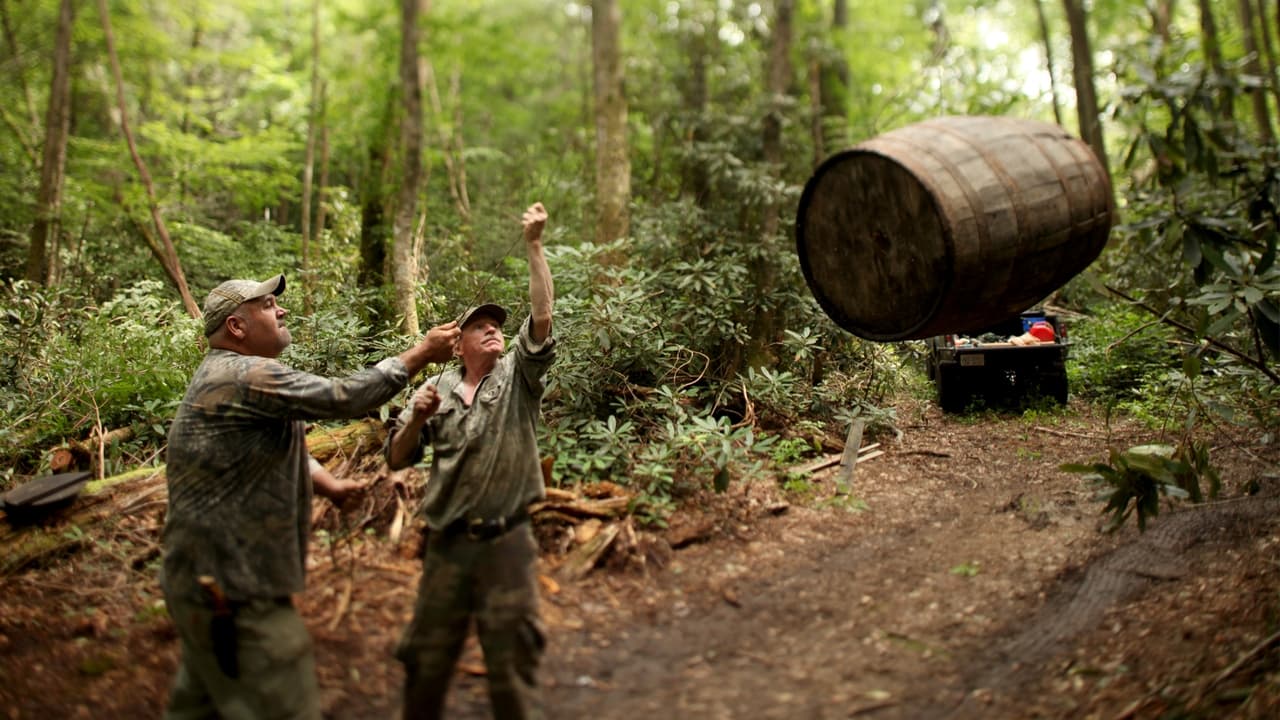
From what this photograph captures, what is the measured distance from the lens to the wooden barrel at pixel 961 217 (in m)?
3.72

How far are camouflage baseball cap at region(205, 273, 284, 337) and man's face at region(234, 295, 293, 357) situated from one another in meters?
0.03

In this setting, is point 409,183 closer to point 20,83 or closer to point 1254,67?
point 20,83

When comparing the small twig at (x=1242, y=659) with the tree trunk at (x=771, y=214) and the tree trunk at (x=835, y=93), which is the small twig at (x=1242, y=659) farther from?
the tree trunk at (x=835, y=93)

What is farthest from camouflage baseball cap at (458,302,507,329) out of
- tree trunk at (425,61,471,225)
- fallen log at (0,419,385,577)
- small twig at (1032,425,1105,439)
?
tree trunk at (425,61,471,225)

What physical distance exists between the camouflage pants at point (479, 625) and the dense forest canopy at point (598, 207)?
2.22 meters

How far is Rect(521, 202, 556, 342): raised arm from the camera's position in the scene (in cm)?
344

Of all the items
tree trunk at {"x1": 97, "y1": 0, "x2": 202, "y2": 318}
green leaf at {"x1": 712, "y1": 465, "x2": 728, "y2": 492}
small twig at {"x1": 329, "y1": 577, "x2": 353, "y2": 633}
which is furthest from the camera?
tree trunk at {"x1": 97, "y1": 0, "x2": 202, "y2": 318}

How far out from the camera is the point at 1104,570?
446 cm

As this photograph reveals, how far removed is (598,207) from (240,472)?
7.07m

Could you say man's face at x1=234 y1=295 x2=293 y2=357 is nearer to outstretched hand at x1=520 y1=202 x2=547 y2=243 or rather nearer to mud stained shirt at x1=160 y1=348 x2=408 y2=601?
mud stained shirt at x1=160 y1=348 x2=408 y2=601

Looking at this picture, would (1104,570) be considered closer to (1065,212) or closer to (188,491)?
(1065,212)

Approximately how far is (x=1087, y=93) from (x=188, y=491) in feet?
46.1

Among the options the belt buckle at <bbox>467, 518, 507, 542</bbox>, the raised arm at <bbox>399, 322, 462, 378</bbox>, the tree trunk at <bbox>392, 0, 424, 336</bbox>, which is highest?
the tree trunk at <bbox>392, 0, 424, 336</bbox>

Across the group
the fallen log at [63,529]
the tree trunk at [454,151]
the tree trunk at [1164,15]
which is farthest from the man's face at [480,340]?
the tree trunk at [1164,15]
